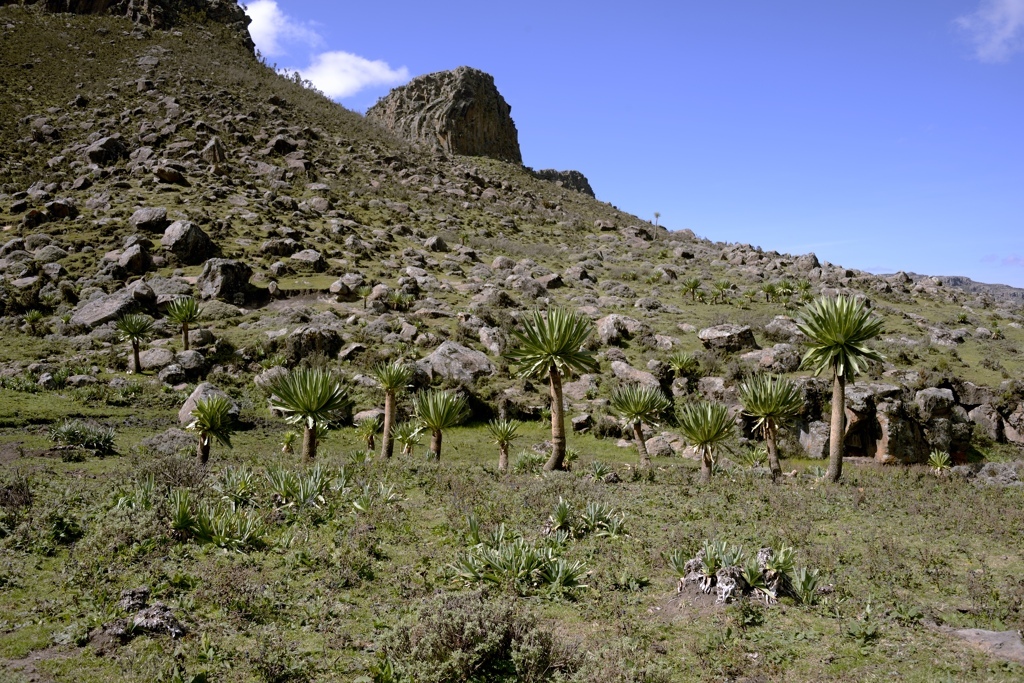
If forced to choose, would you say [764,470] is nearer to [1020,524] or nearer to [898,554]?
[1020,524]

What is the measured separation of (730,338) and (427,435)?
1685 cm

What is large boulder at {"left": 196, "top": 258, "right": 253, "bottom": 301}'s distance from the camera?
112 ft

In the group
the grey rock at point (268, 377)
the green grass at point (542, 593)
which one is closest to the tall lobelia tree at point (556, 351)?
the green grass at point (542, 593)

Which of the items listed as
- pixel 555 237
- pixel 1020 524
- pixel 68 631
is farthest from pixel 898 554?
pixel 555 237

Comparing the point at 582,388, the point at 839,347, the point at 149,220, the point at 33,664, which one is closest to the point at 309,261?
the point at 149,220

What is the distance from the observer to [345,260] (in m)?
42.9

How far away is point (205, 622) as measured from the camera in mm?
7574

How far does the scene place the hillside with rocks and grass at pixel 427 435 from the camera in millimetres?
7465

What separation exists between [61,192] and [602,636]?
178 ft

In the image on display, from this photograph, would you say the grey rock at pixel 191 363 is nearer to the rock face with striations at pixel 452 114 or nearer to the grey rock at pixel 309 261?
the grey rock at pixel 309 261

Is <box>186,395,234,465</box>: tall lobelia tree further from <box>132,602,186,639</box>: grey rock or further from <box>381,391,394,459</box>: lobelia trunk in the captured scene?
<box>132,602,186,639</box>: grey rock

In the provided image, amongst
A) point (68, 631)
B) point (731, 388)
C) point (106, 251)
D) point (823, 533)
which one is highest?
point (106, 251)

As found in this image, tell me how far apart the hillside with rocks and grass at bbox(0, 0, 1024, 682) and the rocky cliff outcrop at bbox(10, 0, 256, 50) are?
32.2ft

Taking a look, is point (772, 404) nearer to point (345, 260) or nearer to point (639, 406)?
point (639, 406)
